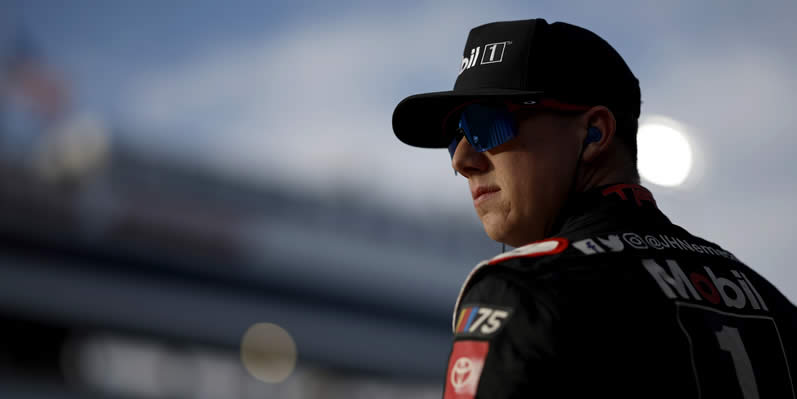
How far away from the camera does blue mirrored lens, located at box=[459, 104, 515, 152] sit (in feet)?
4.25

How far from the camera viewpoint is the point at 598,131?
130 cm

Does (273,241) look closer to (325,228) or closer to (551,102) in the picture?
(325,228)

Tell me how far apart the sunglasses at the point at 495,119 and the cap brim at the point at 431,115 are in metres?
0.02

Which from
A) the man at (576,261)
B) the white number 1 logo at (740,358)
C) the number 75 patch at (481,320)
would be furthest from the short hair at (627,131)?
the number 75 patch at (481,320)

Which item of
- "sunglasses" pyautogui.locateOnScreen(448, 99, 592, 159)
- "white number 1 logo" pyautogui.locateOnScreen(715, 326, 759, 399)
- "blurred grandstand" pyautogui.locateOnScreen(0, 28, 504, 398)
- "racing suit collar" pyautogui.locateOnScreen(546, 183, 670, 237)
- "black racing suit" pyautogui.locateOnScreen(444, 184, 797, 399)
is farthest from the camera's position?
"blurred grandstand" pyautogui.locateOnScreen(0, 28, 504, 398)

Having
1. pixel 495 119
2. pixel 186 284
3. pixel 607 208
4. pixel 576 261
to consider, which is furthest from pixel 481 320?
pixel 186 284

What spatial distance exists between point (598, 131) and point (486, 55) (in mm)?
250

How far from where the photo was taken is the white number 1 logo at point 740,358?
103 cm

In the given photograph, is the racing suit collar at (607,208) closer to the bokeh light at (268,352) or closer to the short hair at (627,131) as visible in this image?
the short hair at (627,131)

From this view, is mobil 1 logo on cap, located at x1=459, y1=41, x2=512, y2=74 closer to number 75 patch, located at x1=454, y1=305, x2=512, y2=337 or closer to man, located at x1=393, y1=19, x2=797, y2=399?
man, located at x1=393, y1=19, x2=797, y2=399

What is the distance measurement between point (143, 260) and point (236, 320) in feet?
12.6

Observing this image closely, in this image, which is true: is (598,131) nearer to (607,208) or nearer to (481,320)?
(607,208)

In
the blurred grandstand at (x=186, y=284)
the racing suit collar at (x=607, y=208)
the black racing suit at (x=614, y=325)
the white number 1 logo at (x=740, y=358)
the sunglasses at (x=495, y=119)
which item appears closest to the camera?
the black racing suit at (x=614, y=325)

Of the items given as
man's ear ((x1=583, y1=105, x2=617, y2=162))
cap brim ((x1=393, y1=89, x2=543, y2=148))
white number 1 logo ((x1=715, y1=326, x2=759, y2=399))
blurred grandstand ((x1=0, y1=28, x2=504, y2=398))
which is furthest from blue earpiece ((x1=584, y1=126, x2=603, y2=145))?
blurred grandstand ((x1=0, y1=28, x2=504, y2=398))
